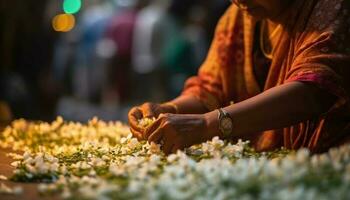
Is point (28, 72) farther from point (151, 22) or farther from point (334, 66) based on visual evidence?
point (334, 66)

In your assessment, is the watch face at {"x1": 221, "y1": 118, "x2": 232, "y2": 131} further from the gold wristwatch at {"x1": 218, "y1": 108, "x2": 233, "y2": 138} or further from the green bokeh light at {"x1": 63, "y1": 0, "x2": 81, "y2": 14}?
the green bokeh light at {"x1": 63, "y1": 0, "x2": 81, "y2": 14}

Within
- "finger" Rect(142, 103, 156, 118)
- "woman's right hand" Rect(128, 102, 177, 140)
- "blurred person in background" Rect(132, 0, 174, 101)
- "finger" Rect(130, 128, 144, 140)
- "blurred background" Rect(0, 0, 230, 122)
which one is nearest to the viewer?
"finger" Rect(130, 128, 144, 140)

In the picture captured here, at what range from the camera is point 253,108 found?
152 inches

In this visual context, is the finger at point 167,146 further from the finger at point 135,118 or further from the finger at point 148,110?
the finger at point 148,110

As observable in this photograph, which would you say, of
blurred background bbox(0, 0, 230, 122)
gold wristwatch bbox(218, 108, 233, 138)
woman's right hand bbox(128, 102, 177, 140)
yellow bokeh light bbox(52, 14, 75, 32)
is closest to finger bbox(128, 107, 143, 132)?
woman's right hand bbox(128, 102, 177, 140)

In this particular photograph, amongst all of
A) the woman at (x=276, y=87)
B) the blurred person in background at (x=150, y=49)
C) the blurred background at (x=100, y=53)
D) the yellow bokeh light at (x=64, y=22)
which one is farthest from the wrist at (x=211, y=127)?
the yellow bokeh light at (x=64, y=22)

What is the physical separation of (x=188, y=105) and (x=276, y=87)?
1.18m

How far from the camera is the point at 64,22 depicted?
15953mm

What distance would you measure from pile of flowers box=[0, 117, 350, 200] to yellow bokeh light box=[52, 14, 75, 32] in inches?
447

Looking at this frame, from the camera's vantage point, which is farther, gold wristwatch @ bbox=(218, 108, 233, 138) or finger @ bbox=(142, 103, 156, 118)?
finger @ bbox=(142, 103, 156, 118)

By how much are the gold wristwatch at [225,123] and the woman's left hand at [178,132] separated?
0.07 meters

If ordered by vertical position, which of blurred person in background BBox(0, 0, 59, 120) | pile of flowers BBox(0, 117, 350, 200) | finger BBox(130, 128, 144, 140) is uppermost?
blurred person in background BBox(0, 0, 59, 120)

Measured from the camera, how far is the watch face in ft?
12.5

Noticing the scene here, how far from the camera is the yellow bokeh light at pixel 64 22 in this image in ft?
50.1
